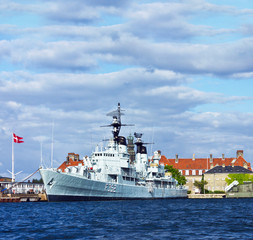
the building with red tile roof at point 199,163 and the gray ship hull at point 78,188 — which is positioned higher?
the building with red tile roof at point 199,163

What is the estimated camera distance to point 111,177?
85312 mm

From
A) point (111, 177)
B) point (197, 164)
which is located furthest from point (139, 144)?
point (197, 164)

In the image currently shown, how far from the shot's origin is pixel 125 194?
8844cm

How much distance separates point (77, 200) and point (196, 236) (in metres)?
48.7

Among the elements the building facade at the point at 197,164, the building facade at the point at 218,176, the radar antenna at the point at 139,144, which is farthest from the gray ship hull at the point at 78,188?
the building facade at the point at 197,164

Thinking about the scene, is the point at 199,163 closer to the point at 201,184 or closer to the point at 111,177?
the point at 201,184

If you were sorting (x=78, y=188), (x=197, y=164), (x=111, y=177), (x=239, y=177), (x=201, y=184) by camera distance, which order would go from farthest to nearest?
(x=197, y=164) → (x=201, y=184) → (x=239, y=177) → (x=111, y=177) → (x=78, y=188)

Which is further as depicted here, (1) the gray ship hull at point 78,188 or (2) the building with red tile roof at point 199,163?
(2) the building with red tile roof at point 199,163

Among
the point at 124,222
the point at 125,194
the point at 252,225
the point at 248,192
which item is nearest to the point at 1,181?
the point at 125,194

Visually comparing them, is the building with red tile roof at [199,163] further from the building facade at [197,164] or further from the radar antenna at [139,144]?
the radar antenna at [139,144]

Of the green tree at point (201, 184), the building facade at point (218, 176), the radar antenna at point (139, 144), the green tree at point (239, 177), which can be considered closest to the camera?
the radar antenna at point (139, 144)

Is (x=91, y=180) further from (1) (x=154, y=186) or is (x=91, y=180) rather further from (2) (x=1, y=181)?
(2) (x=1, y=181)

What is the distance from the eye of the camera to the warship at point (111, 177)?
247 feet

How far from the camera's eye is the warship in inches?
2963
